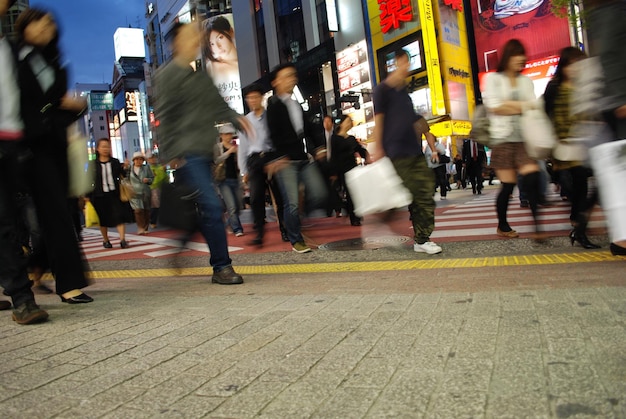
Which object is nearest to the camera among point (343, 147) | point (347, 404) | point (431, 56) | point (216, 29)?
point (347, 404)

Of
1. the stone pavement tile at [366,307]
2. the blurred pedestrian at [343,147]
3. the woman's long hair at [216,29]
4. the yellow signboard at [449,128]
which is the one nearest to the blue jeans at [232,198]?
the blurred pedestrian at [343,147]

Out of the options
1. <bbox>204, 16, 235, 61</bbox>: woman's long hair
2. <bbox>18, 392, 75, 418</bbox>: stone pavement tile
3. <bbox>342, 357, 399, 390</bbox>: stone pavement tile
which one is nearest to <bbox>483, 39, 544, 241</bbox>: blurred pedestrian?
<bbox>342, 357, 399, 390</bbox>: stone pavement tile

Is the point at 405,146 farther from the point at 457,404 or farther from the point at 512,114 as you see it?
the point at 457,404

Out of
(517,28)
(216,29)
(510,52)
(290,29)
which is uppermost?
(216,29)

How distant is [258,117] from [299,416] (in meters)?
4.63

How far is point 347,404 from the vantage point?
1.48 metres

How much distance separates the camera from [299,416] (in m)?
1.43

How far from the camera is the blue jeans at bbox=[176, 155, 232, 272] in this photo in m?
3.73

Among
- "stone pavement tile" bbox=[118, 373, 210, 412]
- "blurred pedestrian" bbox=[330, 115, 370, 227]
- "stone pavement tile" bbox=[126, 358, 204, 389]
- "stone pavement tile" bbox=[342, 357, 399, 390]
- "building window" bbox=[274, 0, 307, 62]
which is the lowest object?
"stone pavement tile" bbox=[342, 357, 399, 390]

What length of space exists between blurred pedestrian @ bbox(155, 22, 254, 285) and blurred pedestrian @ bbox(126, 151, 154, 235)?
656 cm

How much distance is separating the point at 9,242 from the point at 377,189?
270 centimetres

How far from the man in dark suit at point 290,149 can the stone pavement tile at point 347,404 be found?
11.5 feet

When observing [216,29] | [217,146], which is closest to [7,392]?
[217,146]

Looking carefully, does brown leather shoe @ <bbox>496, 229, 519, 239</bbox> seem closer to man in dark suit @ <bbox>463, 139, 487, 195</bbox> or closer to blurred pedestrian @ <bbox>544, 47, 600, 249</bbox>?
blurred pedestrian @ <bbox>544, 47, 600, 249</bbox>
